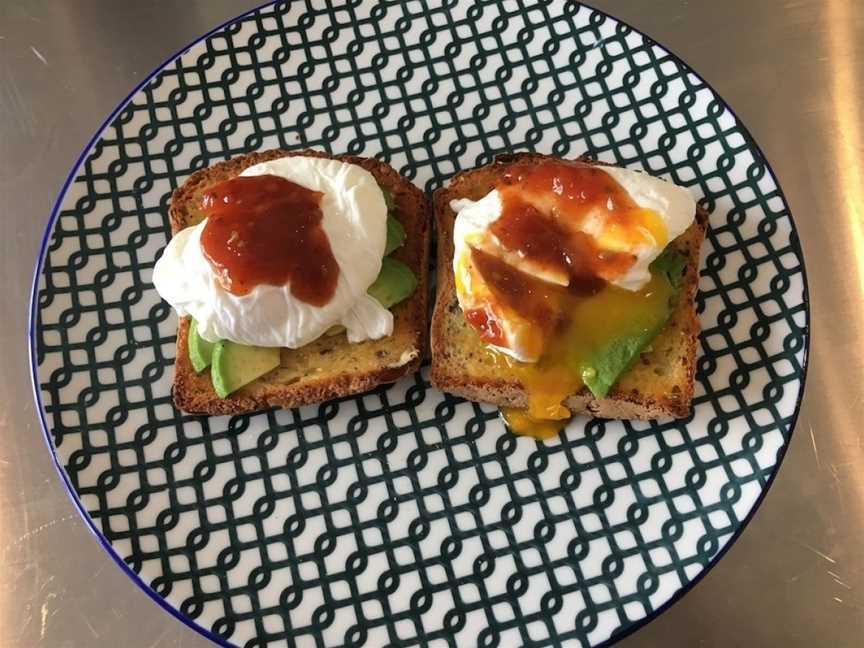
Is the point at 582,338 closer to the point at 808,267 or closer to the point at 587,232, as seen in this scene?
the point at 587,232

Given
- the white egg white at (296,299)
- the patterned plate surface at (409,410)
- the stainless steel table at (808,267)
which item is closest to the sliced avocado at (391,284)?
the white egg white at (296,299)

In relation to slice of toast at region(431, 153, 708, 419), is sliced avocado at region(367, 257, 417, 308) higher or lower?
higher

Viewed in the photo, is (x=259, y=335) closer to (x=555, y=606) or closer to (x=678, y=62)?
(x=555, y=606)

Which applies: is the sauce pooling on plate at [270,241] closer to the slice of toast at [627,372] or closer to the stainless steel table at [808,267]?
the slice of toast at [627,372]

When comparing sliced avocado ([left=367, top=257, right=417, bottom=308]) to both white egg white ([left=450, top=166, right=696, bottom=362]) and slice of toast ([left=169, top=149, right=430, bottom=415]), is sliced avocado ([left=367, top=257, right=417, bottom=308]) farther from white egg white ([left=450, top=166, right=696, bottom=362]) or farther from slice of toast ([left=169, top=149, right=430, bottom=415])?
white egg white ([left=450, top=166, right=696, bottom=362])

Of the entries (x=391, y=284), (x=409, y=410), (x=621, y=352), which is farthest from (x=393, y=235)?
(x=621, y=352)

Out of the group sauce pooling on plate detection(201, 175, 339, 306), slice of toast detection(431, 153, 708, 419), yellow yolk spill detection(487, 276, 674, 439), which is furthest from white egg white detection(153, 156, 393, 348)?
yellow yolk spill detection(487, 276, 674, 439)

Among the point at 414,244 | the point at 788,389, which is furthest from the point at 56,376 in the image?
the point at 788,389
